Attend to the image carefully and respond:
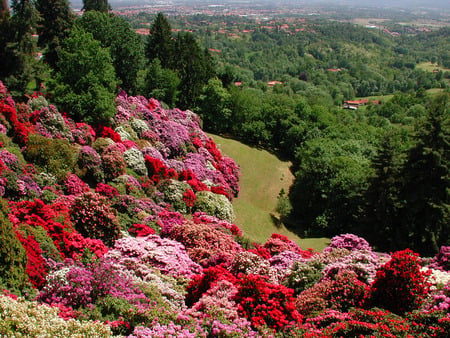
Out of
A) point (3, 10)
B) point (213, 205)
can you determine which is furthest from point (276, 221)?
point (3, 10)

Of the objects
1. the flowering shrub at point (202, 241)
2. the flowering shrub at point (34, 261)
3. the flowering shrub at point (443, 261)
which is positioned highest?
the flowering shrub at point (34, 261)

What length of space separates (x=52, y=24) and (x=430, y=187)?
122 ft

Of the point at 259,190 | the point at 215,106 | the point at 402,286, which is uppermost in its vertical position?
the point at 215,106

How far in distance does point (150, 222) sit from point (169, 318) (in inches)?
421

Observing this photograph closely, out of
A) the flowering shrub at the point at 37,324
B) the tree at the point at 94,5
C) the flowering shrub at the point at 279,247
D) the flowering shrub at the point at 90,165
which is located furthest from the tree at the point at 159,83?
the flowering shrub at the point at 37,324

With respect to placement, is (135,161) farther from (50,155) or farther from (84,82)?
(84,82)

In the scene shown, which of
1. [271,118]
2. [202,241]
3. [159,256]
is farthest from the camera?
[271,118]

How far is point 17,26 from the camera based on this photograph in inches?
1220

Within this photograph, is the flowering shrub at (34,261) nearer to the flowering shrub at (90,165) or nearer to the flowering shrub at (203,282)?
the flowering shrub at (203,282)

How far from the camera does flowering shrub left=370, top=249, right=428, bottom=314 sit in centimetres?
1272

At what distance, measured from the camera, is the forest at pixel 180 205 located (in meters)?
11.4

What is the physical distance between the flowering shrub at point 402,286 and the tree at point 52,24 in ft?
123

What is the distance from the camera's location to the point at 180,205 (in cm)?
2745

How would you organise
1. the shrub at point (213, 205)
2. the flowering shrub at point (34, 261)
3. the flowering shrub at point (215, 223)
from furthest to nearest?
the shrub at point (213, 205) → the flowering shrub at point (215, 223) → the flowering shrub at point (34, 261)
